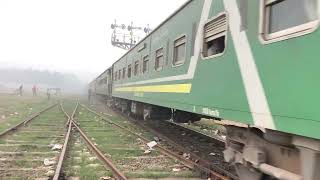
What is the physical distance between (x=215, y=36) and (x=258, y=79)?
219cm

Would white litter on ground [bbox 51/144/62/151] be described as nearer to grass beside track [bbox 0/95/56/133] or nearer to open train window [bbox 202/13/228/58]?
Answer: grass beside track [bbox 0/95/56/133]

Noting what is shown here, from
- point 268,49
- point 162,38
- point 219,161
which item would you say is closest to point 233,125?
point 268,49

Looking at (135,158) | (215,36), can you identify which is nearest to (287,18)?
(215,36)

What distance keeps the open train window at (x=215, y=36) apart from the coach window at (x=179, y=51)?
148cm

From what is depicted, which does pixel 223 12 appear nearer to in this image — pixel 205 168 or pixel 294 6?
pixel 294 6

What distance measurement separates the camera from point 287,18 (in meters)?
5.20

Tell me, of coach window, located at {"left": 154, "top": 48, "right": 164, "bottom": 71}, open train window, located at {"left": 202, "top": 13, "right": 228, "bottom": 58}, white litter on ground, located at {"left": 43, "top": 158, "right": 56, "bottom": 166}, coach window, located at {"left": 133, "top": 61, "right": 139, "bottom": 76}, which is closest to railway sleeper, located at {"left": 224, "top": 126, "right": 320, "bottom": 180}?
open train window, located at {"left": 202, "top": 13, "right": 228, "bottom": 58}

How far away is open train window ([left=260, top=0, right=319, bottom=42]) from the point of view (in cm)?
Result: 470

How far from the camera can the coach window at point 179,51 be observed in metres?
9.90

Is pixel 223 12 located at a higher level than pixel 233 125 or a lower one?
higher

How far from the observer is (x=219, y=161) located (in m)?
10.8

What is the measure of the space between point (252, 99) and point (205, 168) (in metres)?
3.78

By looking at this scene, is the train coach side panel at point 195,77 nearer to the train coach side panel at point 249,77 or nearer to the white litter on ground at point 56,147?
the train coach side panel at point 249,77

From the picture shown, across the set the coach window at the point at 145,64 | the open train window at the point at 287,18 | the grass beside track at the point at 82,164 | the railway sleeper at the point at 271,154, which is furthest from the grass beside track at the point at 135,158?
the open train window at the point at 287,18
